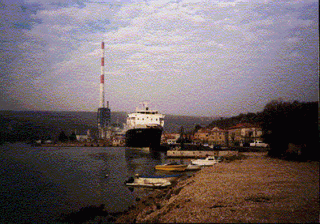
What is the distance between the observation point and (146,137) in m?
50.8

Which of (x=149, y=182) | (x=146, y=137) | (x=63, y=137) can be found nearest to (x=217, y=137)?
(x=146, y=137)

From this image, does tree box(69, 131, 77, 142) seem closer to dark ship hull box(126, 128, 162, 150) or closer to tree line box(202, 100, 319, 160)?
dark ship hull box(126, 128, 162, 150)

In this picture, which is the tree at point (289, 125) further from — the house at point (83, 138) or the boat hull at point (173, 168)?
the house at point (83, 138)

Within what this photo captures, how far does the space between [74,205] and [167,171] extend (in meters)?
12.0

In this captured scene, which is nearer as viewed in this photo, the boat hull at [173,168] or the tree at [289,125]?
the tree at [289,125]

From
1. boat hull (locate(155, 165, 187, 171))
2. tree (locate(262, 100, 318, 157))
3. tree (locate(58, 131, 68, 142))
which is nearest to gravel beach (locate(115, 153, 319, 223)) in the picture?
tree (locate(262, 100, 318, 157))

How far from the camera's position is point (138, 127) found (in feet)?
180

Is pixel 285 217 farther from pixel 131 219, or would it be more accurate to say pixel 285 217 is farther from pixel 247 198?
pixel 131 219

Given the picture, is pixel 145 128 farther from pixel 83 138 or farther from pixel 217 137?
pixel 83 138

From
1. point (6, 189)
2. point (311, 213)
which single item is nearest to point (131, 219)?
point (311, 213)

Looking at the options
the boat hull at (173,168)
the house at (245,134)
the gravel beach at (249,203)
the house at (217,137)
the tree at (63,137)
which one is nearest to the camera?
the gravel beach at (249,203)

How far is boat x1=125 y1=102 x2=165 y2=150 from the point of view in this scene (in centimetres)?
5075

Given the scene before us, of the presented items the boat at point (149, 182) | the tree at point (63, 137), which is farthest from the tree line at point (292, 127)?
the tree at point (63, 137)

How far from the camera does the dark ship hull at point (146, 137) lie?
50.4 m
